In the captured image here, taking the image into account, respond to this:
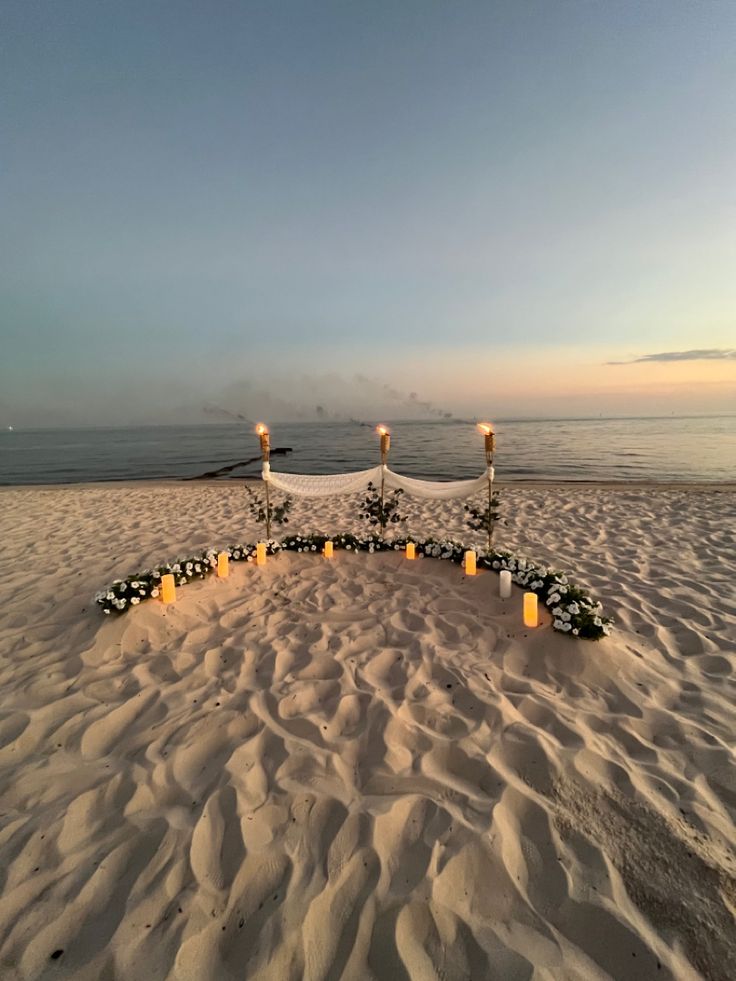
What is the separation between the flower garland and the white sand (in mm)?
174

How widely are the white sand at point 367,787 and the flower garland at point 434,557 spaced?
6.9 inches

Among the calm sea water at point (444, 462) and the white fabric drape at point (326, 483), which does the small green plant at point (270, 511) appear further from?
the calm sea water at point (444, 462)

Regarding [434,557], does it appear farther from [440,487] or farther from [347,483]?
[347,483]

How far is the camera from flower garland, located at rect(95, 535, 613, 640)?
4020 millimetres

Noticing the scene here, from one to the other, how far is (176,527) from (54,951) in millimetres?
7832

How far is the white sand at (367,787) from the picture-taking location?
74.6 inches

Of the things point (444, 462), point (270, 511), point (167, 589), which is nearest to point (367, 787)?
point (167, 589)

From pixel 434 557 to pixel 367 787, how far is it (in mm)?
3576

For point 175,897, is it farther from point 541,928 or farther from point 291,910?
point 541,928

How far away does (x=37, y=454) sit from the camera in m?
34.7

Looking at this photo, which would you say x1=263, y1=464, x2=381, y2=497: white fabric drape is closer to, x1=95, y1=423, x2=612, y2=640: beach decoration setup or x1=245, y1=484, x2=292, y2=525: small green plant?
x1=95, y1=423, x2=612, y2=640: beach decoration setup

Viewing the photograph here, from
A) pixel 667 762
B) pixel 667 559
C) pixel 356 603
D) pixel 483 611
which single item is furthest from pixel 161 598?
pixel 667 559

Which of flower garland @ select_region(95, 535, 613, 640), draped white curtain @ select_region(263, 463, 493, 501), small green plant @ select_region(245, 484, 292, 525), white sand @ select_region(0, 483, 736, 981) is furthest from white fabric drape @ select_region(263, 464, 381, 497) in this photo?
white sand @ select_region(0, 483, 736, 981)

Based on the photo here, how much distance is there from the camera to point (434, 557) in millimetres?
6000
